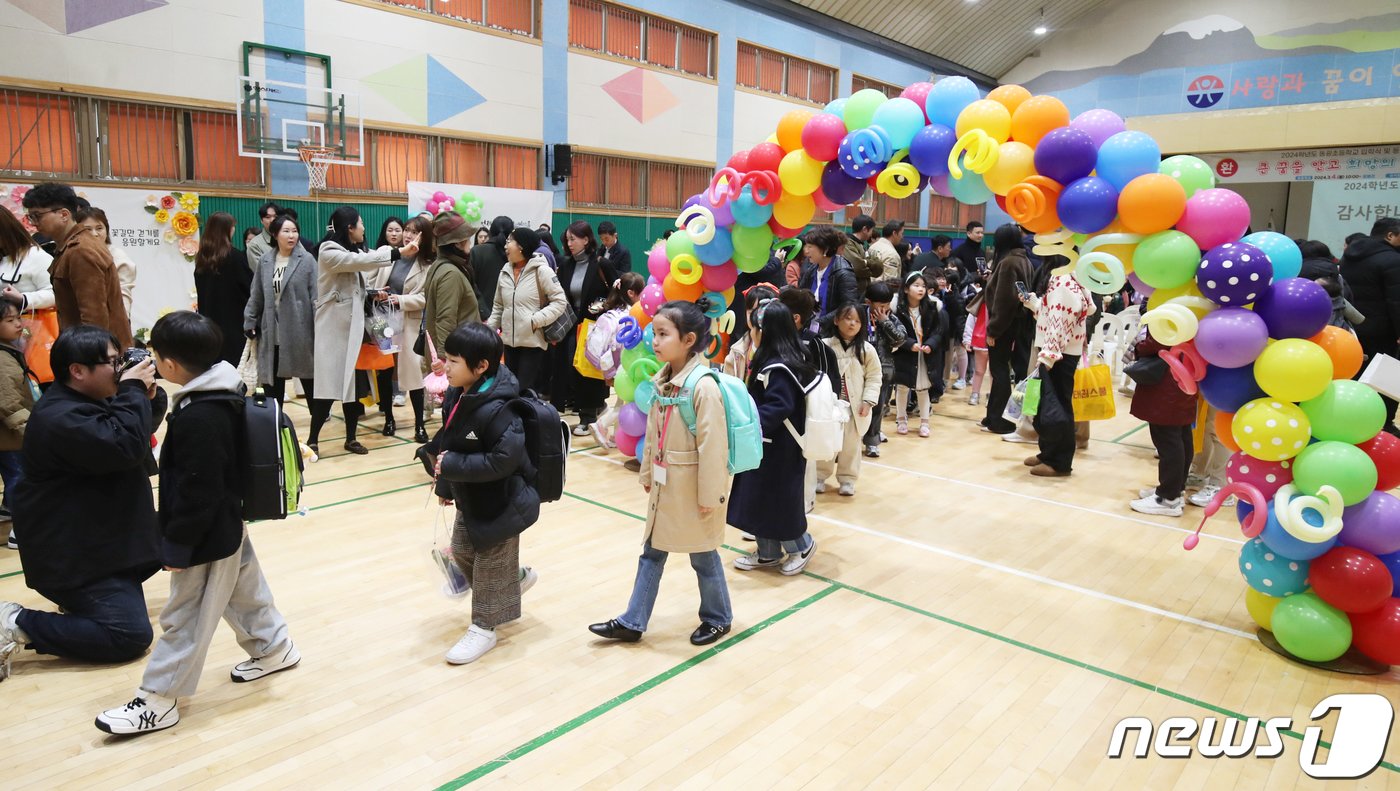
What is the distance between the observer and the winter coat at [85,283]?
4289 millimetres

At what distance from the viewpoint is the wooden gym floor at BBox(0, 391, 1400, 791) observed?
2.58 metres

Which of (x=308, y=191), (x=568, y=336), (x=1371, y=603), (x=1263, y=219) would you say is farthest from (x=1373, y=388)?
(x=1263, y=219)

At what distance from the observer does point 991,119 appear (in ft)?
13.4

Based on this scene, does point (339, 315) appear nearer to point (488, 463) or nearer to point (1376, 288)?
point (488, 463)

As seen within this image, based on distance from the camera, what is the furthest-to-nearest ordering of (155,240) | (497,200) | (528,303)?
(497,200)
(155,240)
(528,303)

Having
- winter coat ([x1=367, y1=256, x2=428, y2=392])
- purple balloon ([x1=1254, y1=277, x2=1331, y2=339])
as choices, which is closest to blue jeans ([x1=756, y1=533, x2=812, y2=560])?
purple balloon ([x1=1254, y1=277, x2=1331, y2=339])

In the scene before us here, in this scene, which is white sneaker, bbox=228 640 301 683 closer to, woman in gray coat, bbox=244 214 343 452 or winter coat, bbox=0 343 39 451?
winter coat, bbox=0 343 39 451

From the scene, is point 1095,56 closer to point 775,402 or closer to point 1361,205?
point 1361,205

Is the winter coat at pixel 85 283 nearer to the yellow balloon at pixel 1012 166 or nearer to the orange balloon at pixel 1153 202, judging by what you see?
the yellow balloon at pixel 1012 166

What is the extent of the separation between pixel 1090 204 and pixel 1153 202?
0.82ft

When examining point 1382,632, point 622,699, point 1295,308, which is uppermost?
point 1295,308

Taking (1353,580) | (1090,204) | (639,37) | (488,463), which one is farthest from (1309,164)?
(488,463)

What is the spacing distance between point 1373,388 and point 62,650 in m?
4.96

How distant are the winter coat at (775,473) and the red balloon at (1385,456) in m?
2.17
